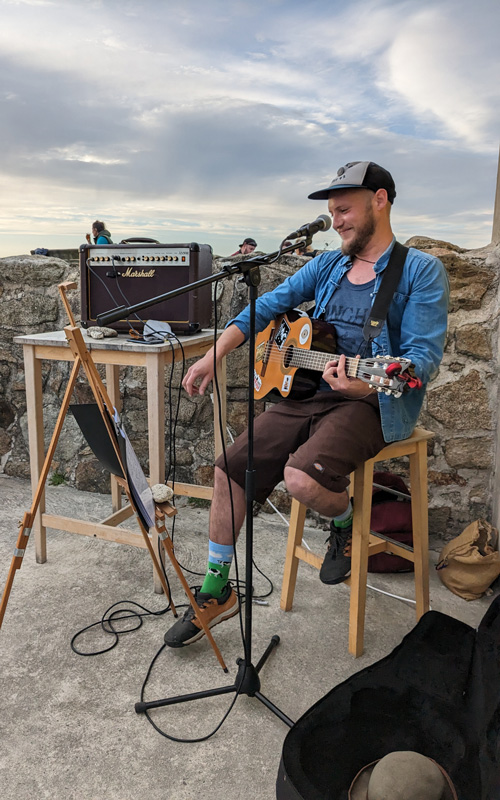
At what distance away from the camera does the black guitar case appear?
1206 mm

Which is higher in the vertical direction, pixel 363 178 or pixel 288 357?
pixel 363 178

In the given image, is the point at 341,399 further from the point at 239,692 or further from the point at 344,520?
the point at 239,692

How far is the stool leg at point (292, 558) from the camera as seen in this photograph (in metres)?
2.01

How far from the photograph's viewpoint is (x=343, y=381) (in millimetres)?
1683

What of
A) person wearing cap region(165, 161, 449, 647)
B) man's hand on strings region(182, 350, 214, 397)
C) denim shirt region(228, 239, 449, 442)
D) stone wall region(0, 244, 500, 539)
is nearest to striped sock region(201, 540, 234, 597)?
person wearing cap region(165, 161, 449, 647)

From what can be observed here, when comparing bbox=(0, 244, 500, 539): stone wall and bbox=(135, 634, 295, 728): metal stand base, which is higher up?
bbox=(0, 244, 500, 539): stone wall

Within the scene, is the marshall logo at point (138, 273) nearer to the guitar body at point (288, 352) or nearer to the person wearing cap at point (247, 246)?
the guitar body at point (288, 352)

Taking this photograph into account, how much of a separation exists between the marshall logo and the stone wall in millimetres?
320

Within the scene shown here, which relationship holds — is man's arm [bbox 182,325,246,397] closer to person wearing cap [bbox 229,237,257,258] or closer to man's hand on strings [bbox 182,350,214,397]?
man's hand on strings [bbox 182,350,214,397]

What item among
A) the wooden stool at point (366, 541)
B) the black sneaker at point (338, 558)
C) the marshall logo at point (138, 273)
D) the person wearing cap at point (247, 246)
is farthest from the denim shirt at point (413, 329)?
the person wearing cap at point (247, 246)

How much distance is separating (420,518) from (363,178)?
1.11 metres

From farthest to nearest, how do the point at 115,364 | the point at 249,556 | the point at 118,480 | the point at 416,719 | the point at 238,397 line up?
the point at 238,397 < the point at 115,364 < the point at 118,480 < the point at 249,556 < the point at 416,719

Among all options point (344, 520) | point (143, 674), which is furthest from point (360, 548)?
point (143, 674)

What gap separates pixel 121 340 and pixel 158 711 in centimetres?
120
